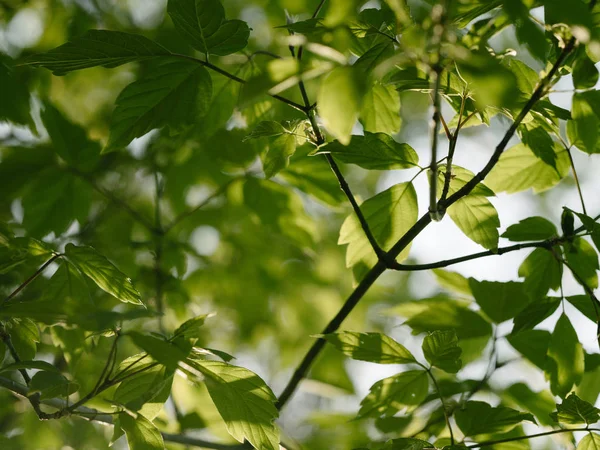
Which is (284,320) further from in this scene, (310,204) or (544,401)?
(544,401)

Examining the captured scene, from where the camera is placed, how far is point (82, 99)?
2791 millimetres

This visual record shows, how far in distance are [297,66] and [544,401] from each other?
1.08 metres

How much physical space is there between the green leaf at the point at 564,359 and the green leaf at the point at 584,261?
0.09 meters

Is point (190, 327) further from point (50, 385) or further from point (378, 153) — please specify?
point (378, 153)

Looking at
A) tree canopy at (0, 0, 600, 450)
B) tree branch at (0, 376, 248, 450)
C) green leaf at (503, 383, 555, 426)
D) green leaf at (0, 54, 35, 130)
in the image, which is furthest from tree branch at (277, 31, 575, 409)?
green leaf at (0, 54, 35, 130)

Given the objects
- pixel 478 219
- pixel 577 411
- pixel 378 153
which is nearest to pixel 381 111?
pixel 378 153

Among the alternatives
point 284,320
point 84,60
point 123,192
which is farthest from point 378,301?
point 84,60

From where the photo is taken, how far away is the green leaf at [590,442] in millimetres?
939

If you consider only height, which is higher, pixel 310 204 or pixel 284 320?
pixel 310 204

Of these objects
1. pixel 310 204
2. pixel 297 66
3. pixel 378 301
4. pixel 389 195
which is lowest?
pixel 378 301

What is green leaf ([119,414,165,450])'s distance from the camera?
0.90 meters

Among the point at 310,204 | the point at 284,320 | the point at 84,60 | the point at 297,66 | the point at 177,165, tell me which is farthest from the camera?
the point at 310,204

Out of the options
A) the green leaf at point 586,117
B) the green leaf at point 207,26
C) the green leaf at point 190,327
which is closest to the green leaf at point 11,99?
the green leaf at point 207,26

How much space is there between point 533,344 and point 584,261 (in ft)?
0.73
